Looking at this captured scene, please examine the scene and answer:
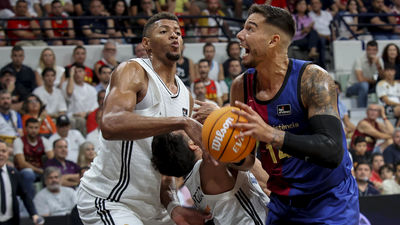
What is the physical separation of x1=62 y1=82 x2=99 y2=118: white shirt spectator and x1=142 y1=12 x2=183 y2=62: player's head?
5.14 meters

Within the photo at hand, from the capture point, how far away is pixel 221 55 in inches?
444

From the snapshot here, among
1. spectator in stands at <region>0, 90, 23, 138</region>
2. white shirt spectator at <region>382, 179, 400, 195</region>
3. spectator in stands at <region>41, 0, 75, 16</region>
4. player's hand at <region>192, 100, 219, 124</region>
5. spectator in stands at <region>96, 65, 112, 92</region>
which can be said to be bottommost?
white shirt spectator at <region>382, 179, 400, 195</region>

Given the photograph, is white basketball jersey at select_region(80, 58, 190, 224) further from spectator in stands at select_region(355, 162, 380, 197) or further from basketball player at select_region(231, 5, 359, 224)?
spectator in stands at select_region(355, 162, 380, 197)

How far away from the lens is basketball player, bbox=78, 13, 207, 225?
397 centimetres

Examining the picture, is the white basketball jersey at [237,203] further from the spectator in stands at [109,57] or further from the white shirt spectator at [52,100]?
the spectator in stands at [109,57]

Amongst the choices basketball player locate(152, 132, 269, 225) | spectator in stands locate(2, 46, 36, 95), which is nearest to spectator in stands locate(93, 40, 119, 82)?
spectator in stands locate(2, 46, 36, 95)

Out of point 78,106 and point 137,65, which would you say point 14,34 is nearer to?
point 78,106

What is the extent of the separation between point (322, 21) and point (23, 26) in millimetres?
6091

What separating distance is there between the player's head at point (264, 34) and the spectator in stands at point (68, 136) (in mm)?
5354

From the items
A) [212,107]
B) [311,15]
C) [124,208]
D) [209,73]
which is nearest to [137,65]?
[212,107]

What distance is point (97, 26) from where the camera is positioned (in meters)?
11.3

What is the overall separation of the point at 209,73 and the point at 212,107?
645cm

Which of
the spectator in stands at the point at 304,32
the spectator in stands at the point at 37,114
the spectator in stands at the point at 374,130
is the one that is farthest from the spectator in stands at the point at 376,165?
the spectator in stands at the point at 37,114

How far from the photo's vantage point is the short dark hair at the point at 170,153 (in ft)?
13.2
